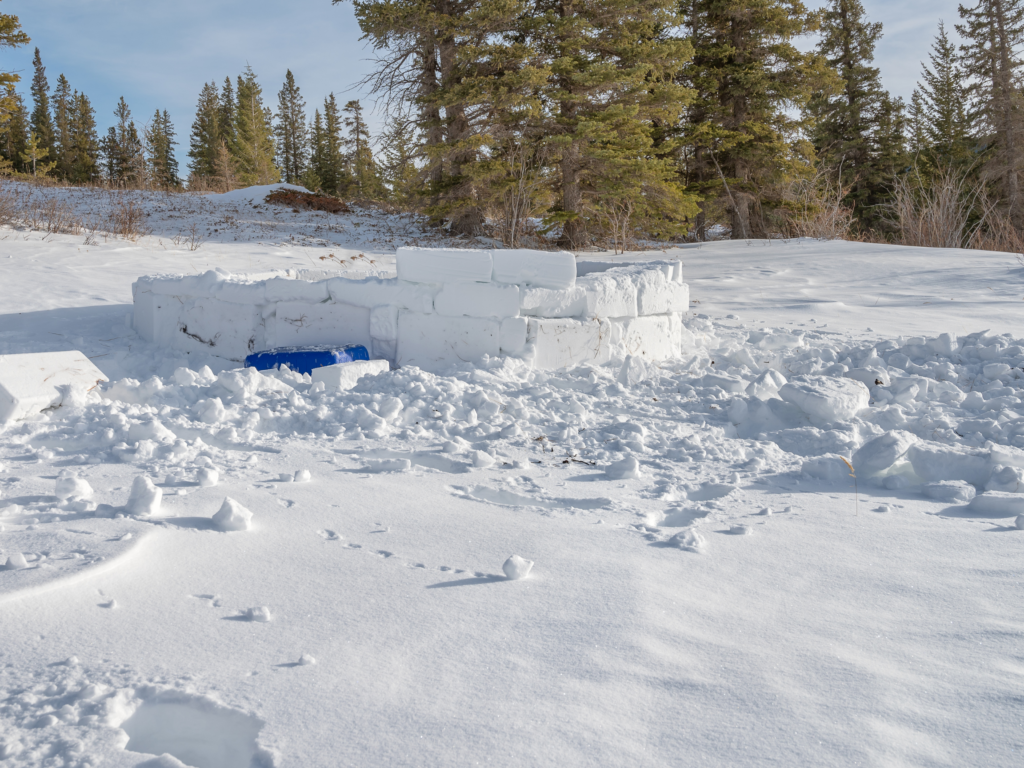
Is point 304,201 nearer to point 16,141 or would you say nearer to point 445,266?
point 445,266

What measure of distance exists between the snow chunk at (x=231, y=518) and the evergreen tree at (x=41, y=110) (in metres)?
43.1

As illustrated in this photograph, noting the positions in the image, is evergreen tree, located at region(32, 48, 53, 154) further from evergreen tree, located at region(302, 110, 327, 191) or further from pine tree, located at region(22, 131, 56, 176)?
evergreen tree, located at region(302, 110, 327, 191)

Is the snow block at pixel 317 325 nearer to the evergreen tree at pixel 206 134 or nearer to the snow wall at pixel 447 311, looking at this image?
the snow wall at pixel 447 311

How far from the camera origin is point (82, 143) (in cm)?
3744

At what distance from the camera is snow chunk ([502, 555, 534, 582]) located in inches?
68.9

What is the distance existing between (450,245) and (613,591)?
1225cm

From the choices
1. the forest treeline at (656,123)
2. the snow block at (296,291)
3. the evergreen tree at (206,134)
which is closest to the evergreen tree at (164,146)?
the evergreen tree at (206,134)

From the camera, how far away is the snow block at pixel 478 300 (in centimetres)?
406

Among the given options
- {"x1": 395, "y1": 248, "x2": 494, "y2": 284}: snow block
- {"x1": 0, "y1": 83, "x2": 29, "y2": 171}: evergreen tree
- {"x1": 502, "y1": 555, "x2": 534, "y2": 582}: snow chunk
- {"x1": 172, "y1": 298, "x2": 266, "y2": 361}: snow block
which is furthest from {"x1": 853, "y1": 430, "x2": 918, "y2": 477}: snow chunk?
{"x1": 0, "y1": 83, "x2": 29, "y2": 171}: evergreen tree

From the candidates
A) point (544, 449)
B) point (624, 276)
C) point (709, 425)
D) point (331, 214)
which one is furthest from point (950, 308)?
point (331, 214)

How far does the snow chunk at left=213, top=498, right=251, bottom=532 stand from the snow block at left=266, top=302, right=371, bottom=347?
264 cm

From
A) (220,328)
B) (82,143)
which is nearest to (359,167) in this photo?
(82,143)

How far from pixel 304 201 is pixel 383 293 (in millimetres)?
13586

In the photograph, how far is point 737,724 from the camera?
A: 1.20m
